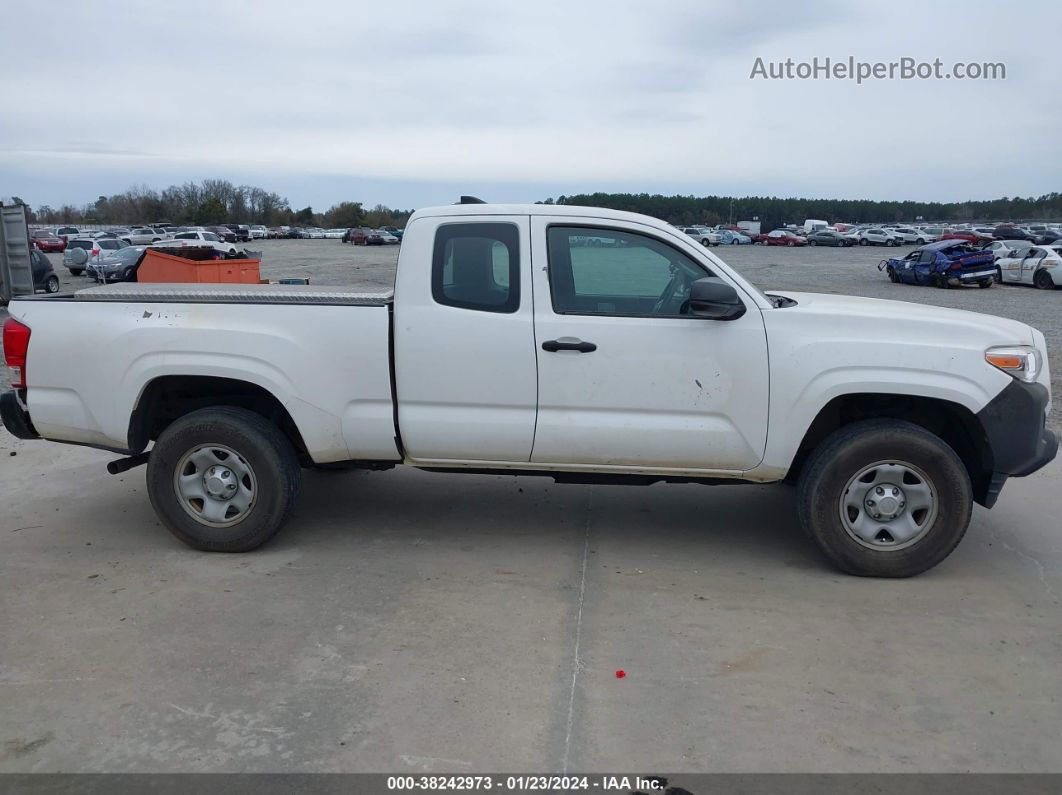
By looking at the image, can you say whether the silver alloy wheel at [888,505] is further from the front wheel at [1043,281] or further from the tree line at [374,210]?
the tree line at [374,210]

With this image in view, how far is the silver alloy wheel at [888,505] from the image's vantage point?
5.13 metres

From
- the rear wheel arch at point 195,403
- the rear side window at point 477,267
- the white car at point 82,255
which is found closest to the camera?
the rear side window at point 477,267

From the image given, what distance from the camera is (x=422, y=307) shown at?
17.4ft

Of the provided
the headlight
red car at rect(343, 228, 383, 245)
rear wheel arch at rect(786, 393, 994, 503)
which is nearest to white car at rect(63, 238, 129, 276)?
rear wheel arch at rect(786, 393, 994, 503)

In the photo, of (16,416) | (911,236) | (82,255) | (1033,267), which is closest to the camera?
(16,416)

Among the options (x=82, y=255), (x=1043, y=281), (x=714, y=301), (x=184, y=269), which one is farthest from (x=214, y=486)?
(x=82, y=255)

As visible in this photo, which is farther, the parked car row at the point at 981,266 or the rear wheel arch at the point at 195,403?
the parked car row at the point at 981,266

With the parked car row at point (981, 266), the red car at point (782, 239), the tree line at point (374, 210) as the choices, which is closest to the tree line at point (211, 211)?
the tree line at point (374, 210)

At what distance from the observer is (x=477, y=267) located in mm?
5387

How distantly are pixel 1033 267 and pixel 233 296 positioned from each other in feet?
99.6

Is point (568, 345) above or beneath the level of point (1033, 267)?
above

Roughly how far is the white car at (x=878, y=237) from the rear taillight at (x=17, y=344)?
76.4 meters

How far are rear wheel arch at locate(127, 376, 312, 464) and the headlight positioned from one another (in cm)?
376

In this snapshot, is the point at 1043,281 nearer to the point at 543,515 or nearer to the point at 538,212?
the point at 543,515
